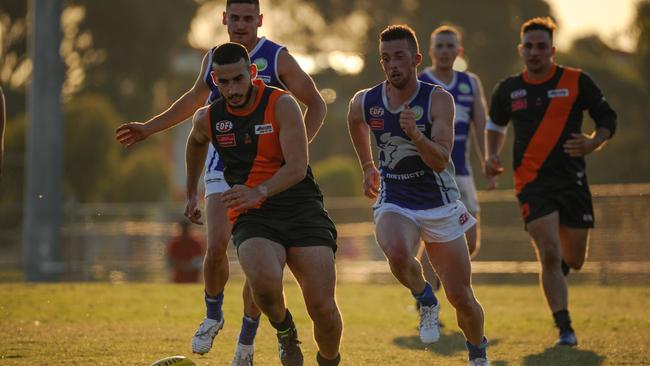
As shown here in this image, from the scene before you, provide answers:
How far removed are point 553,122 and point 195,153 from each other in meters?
3.99

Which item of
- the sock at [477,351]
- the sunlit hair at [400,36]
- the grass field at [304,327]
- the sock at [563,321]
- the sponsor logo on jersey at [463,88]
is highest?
Answer: the sunlit hair at [400,36]

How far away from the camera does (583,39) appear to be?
61.1 metres

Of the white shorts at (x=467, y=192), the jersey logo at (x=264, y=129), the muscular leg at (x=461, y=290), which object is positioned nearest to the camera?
the jersey logo at (x=264, y=129)

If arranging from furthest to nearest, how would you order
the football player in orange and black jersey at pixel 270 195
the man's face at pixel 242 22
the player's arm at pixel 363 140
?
the man's face at pixel 242 22 < the player's arm at pixel 363 140 < the football player in orange and black jersey at pixel 270 195

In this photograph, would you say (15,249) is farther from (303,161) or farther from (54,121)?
(303,161)

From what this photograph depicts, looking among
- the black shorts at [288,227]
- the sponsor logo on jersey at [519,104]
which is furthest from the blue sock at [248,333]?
the sponsor logo on jersey at [519,104]

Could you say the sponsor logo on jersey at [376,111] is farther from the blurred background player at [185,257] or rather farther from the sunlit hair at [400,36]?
the blurred background player at [185,257]

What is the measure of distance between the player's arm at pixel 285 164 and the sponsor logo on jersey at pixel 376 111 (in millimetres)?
1085

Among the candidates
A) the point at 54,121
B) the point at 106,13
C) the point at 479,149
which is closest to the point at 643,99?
the point at 106,13

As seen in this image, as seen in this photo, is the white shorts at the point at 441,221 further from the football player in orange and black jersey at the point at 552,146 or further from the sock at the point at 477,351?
the football player in orange and black jersey at the point at 552,146

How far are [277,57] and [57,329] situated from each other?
393 cm

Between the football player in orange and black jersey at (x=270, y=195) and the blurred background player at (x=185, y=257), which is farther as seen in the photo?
the blurred background player at (x=185, y=257)

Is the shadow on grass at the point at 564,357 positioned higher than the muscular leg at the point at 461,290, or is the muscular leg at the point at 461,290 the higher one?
the muscular leg at the point at 461,290

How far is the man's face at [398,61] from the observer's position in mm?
8953
